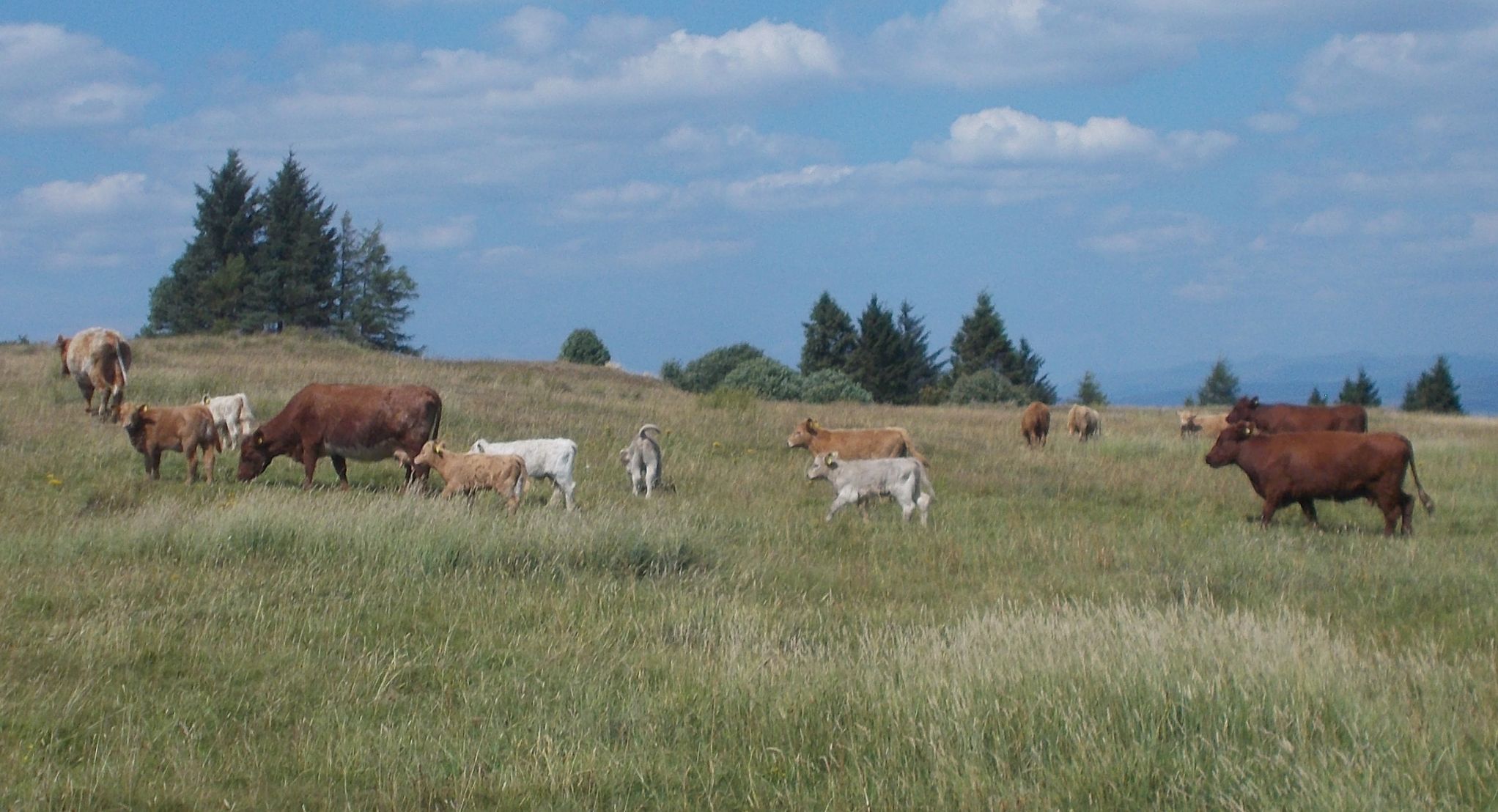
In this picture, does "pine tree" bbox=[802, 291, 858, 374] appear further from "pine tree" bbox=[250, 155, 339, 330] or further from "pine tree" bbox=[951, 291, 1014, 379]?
"pine tree" bbox=[250, 155, 339, 330]

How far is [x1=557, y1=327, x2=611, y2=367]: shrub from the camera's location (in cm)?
7088

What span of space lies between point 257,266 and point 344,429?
5720 centimetres

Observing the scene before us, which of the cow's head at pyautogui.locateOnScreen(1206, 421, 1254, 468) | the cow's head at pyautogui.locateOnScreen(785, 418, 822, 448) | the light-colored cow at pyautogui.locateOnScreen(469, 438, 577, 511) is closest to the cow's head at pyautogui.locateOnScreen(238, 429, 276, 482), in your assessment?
the light-colored cow at pyautogui.locateOnScreen(469, 438, 577, 511)

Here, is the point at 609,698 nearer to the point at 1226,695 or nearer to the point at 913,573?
the point at 1226,695

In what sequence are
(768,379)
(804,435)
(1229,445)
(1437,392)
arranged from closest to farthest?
1. (1229,445)
2. (804,435)
3. (768,379)
4. (1437,392)

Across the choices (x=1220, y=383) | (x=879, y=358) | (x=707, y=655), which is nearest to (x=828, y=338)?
(x=879, y=358)

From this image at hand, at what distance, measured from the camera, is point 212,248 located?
6806 centimetres

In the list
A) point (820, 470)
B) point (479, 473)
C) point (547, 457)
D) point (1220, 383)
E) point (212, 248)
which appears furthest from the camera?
point (1220, 383)

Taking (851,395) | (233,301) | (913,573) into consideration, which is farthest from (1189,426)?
(233,301)

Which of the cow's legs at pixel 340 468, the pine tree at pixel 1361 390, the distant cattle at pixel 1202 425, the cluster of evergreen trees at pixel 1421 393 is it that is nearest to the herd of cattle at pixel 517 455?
the cow's legs at pixel 340 468

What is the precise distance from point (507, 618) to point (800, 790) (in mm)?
3465

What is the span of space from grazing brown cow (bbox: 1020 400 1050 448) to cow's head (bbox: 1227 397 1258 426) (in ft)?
11.6

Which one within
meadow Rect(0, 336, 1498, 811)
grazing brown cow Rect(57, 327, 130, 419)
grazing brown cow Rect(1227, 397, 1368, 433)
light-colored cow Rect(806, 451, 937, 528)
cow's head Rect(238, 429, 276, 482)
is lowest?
meadow Rect(0, 336, 1498, 811)

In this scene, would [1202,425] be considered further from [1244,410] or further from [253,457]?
[253,457]
